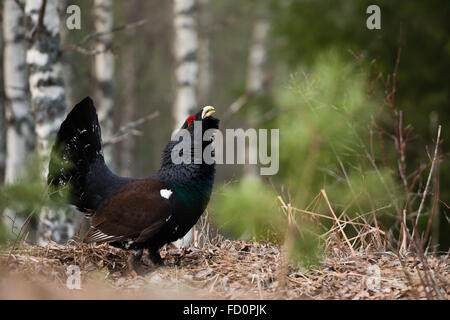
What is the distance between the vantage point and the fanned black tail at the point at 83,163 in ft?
14.6

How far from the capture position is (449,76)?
9062 millimetres

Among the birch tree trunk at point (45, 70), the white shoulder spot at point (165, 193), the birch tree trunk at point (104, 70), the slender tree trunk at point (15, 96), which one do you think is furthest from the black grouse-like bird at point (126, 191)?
the birch tree trunk at point (104, 70)

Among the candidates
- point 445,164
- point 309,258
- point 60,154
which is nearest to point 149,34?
point 445,164

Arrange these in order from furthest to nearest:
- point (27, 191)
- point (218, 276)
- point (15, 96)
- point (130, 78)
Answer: point (130, 78) → point (15, 96) → point (218, 276) → point (27, 191)

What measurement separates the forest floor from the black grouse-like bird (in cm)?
26

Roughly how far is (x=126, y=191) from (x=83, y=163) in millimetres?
524

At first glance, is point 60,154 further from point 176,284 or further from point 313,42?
point 313,42

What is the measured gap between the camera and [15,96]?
27.2 ft

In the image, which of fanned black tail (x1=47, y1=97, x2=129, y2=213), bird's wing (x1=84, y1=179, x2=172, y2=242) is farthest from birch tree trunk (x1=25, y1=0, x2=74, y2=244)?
bird's wing (x1=84, y1=179, x2=172, y2=242)

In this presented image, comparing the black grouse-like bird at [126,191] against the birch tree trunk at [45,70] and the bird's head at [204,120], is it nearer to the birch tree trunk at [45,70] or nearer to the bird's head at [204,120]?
the bird's head at [204,120]

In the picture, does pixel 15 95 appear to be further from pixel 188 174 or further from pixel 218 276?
pixel 218 276

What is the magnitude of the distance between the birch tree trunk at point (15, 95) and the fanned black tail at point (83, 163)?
153 inches

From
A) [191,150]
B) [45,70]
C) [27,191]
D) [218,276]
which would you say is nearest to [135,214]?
[191,150]

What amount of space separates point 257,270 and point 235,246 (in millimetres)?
823
